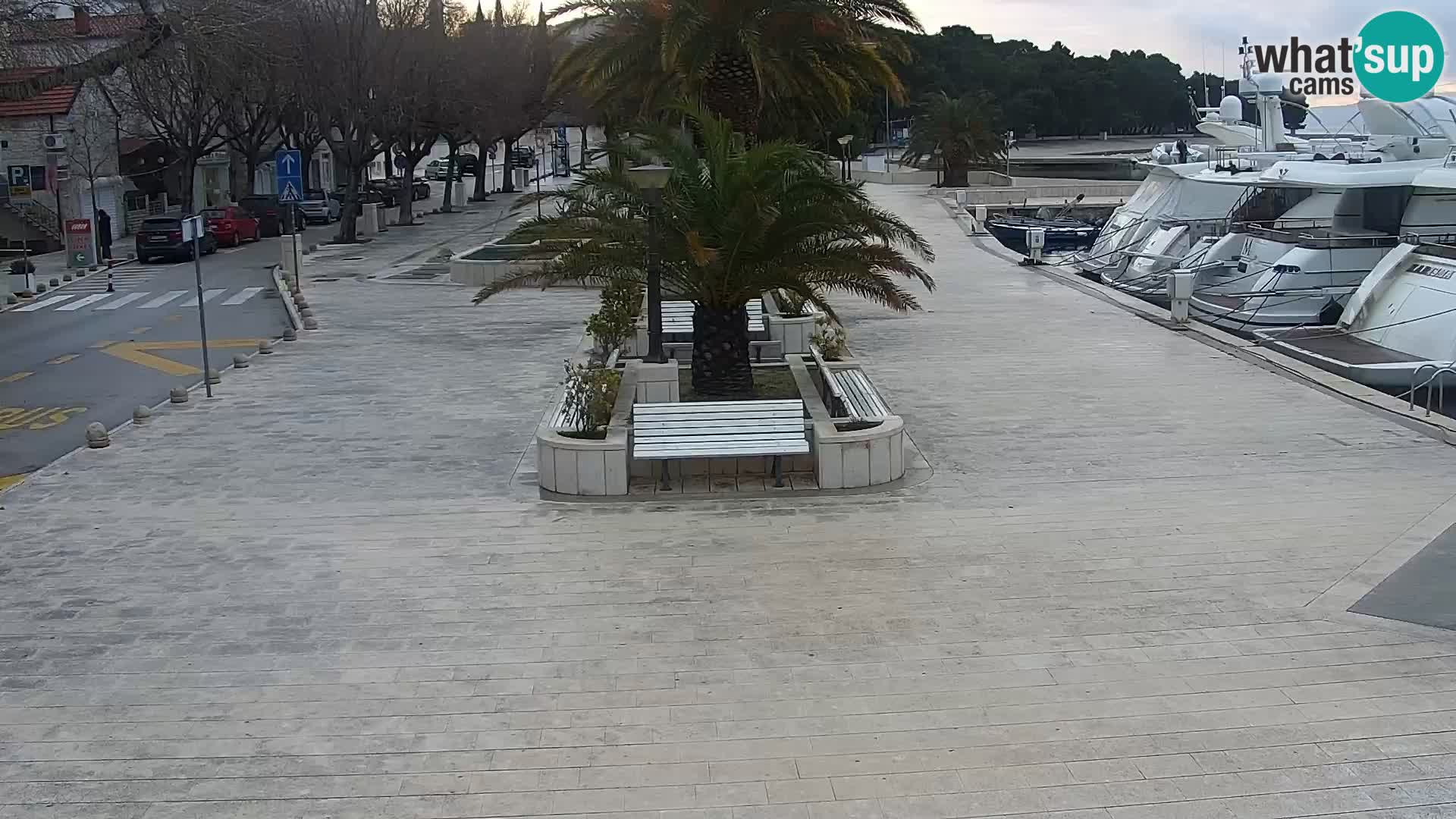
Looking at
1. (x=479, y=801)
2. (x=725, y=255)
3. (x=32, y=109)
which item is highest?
(x=32, y=109)

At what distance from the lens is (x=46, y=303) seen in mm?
29312

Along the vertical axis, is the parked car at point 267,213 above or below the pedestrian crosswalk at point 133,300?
above

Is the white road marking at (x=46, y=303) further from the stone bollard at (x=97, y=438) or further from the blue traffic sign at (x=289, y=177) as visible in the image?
the stone bollard at (x=97, y=438)

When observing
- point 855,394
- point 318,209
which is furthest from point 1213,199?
point 318,209

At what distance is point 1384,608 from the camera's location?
8805mm

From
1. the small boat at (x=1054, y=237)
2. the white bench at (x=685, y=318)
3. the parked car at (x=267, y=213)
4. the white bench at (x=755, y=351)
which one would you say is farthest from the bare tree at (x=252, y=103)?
the small boat at (x=1054, y=237)

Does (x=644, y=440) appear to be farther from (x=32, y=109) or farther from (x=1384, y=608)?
(x=32, y=109)

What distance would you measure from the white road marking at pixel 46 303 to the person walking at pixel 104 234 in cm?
716

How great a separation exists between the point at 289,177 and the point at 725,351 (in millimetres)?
18420

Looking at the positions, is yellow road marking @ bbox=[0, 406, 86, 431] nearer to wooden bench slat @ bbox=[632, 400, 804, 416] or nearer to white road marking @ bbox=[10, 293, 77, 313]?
wooden bench slat @ bbox=[632, 400, 804, 416]

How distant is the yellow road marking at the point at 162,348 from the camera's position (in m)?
20.4

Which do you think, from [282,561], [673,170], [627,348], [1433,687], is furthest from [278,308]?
[1433,687]

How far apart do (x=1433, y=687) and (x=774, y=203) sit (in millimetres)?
7211

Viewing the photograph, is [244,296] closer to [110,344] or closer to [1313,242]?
[110,344]
